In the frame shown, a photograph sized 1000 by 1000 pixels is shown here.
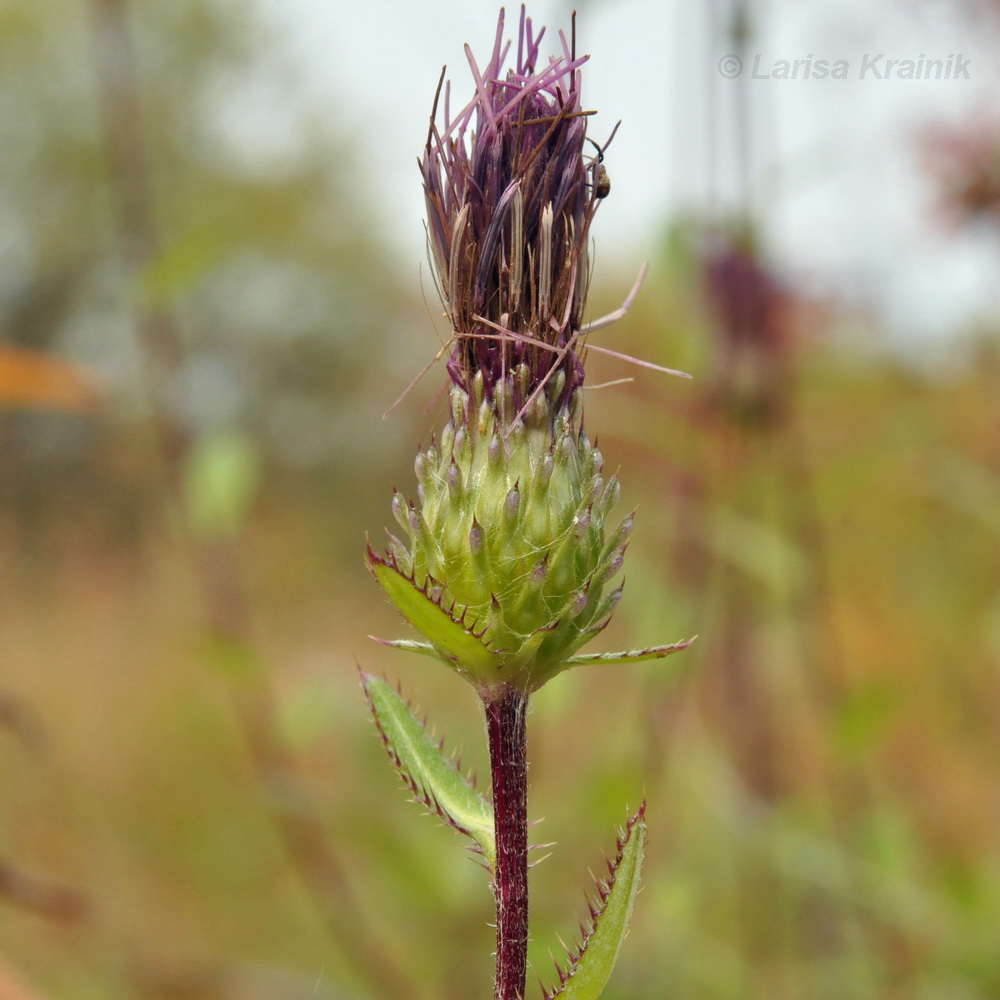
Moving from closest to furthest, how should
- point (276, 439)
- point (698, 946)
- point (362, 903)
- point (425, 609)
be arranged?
point (425, 609) → point (698, 946) → point (362, 903) → point (276, 439)

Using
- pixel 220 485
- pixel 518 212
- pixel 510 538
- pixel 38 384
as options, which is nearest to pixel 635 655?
pixel 510 538

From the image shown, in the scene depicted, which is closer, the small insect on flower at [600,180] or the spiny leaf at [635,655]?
the spiny leaf at [635,655]

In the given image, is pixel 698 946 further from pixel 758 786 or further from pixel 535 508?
pixel 535 508

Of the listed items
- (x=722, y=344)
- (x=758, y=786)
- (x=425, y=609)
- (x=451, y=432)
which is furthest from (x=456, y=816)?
(x=758, y=786)

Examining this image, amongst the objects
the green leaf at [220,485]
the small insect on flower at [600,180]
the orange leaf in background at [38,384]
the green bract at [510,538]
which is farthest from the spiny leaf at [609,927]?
the green leaf at [220,485]

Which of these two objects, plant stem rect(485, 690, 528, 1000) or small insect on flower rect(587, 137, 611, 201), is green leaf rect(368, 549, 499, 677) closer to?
plant stem rect(485, 690, 528, 1000)

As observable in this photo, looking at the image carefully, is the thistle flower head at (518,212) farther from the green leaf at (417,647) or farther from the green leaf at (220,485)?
the green leaf at (220,485)

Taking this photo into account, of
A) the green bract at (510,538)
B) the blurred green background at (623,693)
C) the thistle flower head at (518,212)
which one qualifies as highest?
the thistle flower head at (518,212)
